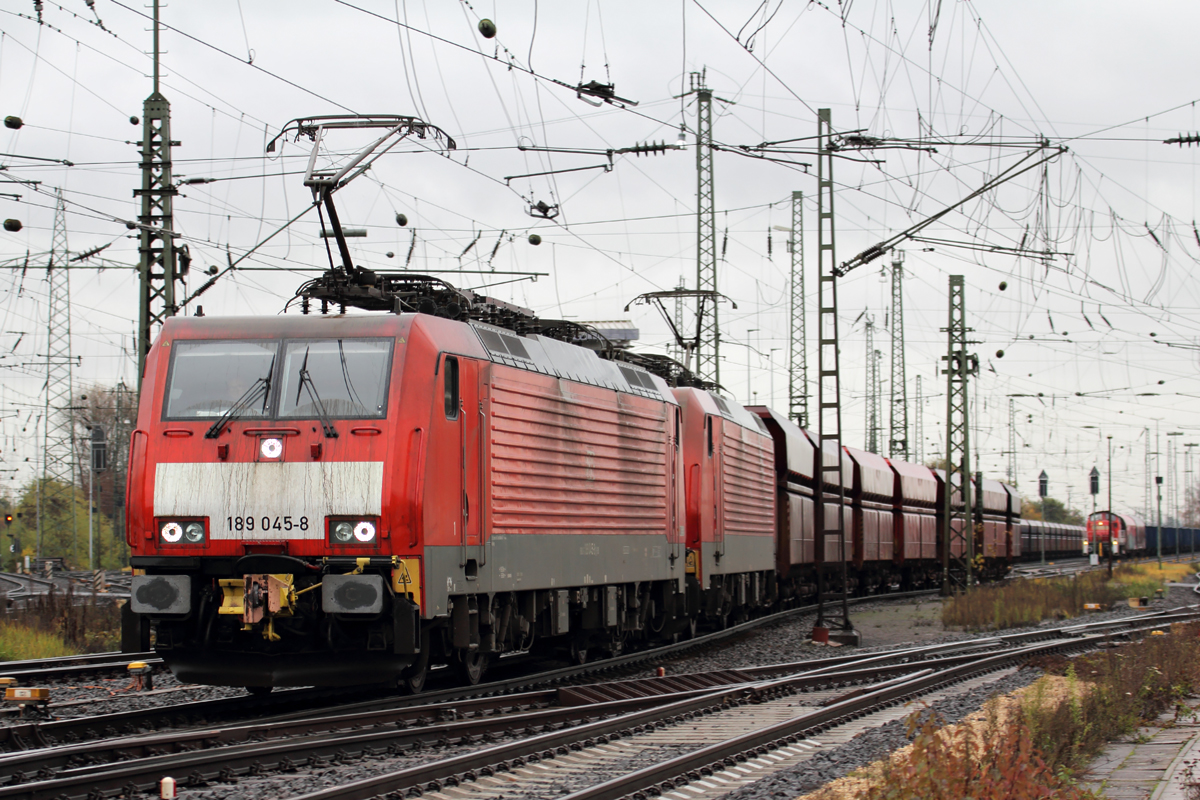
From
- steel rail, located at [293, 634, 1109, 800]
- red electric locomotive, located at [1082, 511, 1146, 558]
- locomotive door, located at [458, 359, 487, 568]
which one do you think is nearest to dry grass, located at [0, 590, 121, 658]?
locomotive door, located at [458, 359, 487, 568]

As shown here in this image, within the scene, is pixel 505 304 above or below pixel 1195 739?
above

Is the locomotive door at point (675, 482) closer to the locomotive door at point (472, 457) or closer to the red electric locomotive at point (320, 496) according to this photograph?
the red electric locomotive at point (320, 496)

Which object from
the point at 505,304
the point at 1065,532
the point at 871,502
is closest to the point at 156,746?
the point at 505,304

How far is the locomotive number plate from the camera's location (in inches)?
456

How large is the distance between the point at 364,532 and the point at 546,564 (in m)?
3.76

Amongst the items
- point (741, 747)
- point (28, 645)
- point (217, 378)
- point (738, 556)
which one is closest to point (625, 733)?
point (741, 747)

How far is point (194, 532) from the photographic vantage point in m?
11.8

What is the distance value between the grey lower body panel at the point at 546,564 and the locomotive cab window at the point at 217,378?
227 cm

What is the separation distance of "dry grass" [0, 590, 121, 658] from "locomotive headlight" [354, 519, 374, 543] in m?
9.50

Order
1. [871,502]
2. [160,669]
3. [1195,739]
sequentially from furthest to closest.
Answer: [871,502]
[160,669]
[1195,739]

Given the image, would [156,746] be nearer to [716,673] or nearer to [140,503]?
[140,503]

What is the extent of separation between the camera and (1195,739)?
11148 millimetres

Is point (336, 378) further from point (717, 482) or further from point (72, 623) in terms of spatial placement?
point (717, 482)

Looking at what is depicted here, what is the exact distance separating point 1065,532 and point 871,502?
182ft
